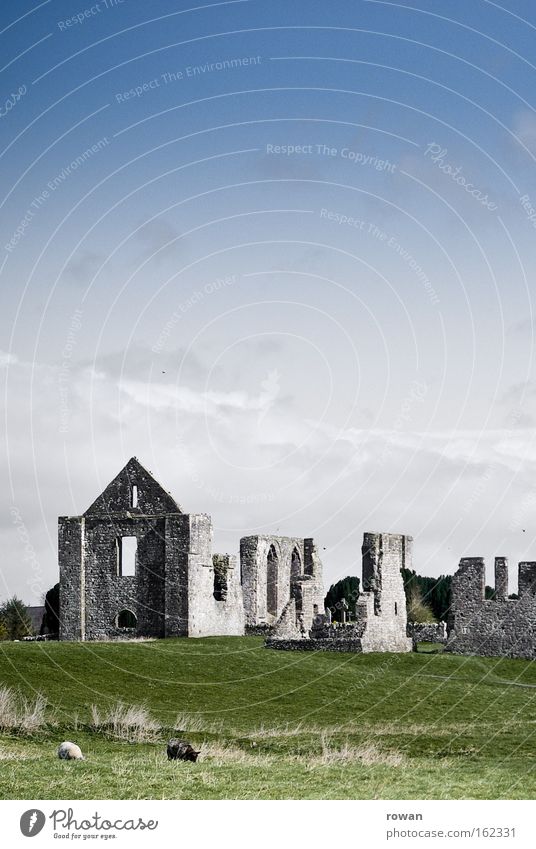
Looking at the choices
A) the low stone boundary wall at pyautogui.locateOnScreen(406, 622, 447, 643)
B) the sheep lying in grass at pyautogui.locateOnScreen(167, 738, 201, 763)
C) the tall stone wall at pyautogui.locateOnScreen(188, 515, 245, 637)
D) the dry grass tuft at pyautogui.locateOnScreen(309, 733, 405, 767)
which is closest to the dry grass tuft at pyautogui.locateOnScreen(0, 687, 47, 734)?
the sheep lying in grass at pyautogui.locateOnScreen(167, 738, 201, 763)

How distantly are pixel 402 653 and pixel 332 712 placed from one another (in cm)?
1228

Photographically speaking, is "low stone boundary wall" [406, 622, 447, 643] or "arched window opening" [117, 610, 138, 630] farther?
"arched window opening" [117, 610, 138, 630]

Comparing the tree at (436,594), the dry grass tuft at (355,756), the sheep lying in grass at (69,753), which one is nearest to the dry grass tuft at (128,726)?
the sheep lying in grass at (69,753)

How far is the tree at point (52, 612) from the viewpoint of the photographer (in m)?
60.8

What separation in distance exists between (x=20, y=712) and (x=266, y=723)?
5.78 meters

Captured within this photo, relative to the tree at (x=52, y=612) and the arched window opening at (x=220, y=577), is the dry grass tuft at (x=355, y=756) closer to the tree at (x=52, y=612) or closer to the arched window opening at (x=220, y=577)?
the arched window opening at (x=220, y=577)

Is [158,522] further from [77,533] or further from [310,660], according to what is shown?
[310,660]

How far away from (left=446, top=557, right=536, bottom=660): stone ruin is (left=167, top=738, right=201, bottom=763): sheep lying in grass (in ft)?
84.3

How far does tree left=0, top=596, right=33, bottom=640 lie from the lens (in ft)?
252

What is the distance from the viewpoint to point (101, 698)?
107 ft

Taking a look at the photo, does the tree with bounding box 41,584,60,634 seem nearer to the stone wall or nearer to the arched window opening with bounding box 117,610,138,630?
the arched window opening with bounding box 117,610,138,630

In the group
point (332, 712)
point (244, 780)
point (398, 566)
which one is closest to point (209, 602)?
point (398, 566)

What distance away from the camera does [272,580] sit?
59.3 meters

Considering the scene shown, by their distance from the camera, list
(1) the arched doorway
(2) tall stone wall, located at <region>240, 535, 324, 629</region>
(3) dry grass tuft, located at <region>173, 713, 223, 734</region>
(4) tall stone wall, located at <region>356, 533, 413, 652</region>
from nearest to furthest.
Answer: (3) dry grass tuft, located at <region>173, 713, 223, 734</region> < (4) tall stone wall, located at <region>356, 533, 413, 652</region> < (2) tall stone wall, located at <region>240, 535, 324, 629</region> < (1) the arched doorway
